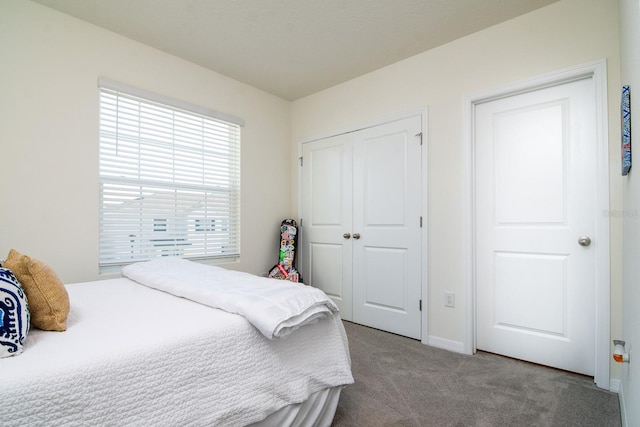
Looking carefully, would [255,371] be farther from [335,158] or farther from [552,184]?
[335,158]

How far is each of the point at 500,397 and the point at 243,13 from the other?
3.01 m

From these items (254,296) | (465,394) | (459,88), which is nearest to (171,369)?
(254,296)

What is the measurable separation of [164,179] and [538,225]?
3.07 m

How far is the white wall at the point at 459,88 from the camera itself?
1986 millimetres

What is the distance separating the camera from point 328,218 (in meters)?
3.55

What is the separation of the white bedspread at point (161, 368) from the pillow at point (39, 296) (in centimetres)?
4

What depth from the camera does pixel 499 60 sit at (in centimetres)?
242

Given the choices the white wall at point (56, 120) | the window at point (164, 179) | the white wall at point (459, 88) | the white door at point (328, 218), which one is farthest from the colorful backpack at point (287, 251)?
the white wall at point (56, 120)

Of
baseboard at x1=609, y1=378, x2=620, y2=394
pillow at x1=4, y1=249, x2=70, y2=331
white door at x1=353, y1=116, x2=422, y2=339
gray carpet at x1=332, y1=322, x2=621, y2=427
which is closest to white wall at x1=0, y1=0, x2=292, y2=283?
pillow at x1=4, y1=249, x2=70, y2=331

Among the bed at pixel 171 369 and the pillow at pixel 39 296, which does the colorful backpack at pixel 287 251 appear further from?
the pillow at pixel 39 296

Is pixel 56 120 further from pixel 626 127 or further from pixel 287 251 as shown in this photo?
pixel 626 127

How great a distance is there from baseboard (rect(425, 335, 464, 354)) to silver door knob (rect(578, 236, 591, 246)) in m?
1.11

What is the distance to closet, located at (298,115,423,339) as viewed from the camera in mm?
2873

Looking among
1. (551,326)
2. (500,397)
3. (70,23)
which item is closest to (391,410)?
(500,397)
